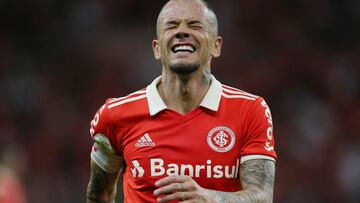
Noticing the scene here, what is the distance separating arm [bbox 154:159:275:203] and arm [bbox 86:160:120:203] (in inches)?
30.8

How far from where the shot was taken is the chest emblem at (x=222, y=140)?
3.91 meters

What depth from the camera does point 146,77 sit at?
429 inches

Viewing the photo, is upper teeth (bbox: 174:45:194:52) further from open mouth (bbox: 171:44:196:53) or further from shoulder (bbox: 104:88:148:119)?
shoulder (bbox: 104:88:148:119)

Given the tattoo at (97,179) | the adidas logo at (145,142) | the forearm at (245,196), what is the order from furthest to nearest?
the tattoo at (97,179), the adidas logo at (145,142), the forearm at (245,196)

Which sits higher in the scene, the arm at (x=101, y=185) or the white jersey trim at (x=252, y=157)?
the white jersey trim at (x=252, y=157)

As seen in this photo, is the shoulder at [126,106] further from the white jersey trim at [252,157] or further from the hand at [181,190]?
the hand at [181,190]

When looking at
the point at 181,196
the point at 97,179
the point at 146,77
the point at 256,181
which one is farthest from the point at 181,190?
the point at 146,77

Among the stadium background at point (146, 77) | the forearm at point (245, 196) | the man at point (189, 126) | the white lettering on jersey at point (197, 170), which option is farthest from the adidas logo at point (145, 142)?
the stadium background at point (146, 77)

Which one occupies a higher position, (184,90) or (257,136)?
(184,90)

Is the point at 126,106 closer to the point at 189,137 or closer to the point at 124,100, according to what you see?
the point at 124,100

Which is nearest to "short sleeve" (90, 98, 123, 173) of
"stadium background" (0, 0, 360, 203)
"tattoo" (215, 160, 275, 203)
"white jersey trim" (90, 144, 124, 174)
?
"white jersey trim" (90, 144, 124, 174)

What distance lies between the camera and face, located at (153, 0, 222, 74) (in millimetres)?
3934

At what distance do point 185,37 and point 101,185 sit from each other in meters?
0.98
